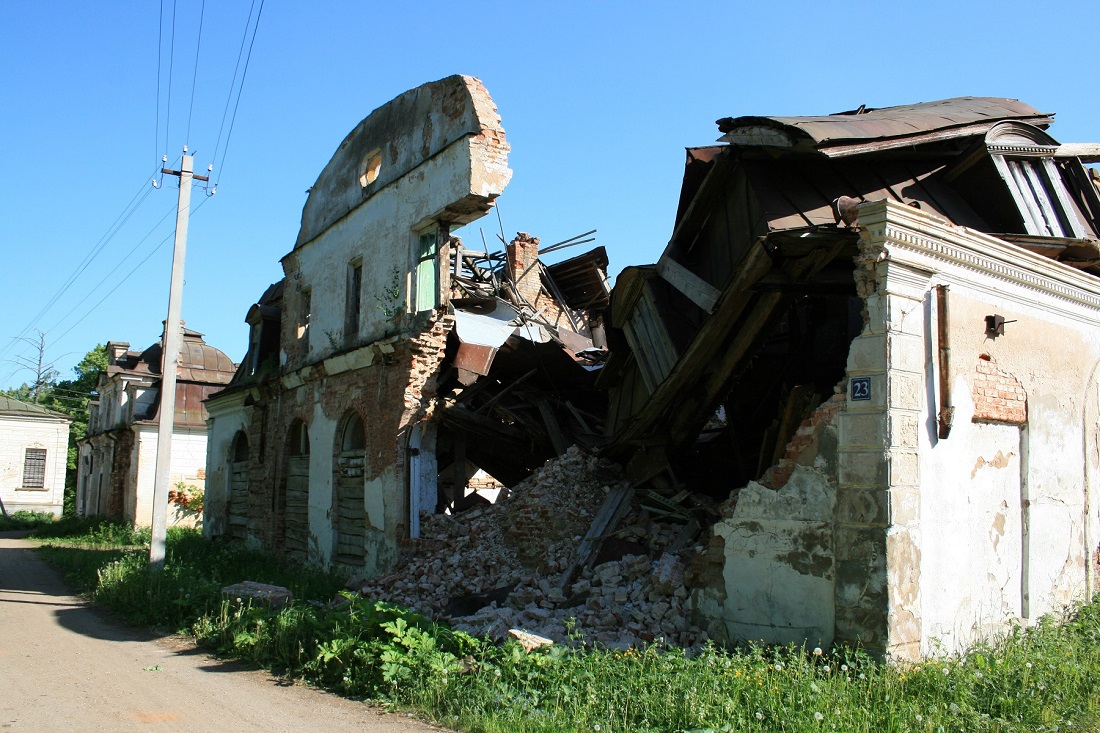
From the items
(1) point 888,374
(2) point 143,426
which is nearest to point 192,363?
(2) point 143,426

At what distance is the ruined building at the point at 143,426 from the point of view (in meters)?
28.1

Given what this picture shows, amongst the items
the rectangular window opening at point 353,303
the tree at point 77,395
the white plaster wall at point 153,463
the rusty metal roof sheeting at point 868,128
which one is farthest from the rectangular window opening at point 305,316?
the tree at point 77,395

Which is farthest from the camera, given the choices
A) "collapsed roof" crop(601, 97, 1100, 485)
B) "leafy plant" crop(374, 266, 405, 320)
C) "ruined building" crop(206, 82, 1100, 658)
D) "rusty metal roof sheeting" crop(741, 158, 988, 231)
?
"leafy plant" crop(374, 266, 405, 320)

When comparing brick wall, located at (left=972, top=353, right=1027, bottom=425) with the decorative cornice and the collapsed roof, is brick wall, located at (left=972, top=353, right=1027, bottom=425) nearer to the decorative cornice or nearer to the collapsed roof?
the decorative cornice

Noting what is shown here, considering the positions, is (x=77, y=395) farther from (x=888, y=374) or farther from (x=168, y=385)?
(x=888, y=374)

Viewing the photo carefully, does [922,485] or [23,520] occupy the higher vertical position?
[922,485]

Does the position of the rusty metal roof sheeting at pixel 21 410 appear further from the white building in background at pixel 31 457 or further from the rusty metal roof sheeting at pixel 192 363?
the rusty metal roof sheeting at pixel 192 363

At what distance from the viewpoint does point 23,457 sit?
38.6m

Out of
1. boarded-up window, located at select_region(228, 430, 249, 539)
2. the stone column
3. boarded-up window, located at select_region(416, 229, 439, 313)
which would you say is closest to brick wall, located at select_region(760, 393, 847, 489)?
the stone column

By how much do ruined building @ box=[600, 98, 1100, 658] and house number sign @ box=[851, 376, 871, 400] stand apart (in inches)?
0.7

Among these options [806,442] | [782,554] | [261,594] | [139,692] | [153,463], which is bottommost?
[139,692]

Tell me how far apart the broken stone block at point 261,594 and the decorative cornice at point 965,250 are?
25.2 ft

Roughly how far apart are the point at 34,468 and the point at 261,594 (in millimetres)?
35823

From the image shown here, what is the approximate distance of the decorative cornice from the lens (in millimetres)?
6676
